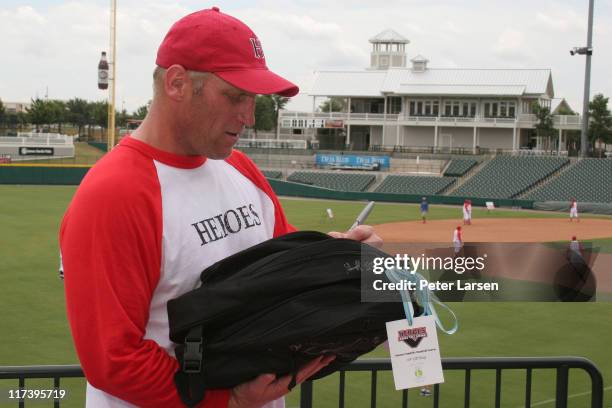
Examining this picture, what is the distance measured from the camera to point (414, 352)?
2441 mm

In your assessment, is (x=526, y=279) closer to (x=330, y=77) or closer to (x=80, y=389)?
(x=80, y=389)

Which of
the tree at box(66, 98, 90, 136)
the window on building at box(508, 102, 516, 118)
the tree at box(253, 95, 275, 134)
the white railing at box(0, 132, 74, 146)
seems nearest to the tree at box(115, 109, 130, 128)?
the tree at box(66, 98, 90, 136)

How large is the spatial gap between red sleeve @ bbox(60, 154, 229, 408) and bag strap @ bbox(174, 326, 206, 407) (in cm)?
3

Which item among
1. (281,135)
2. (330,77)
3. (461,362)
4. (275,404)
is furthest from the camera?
(281,135)

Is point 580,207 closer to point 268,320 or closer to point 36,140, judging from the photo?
point 268,320

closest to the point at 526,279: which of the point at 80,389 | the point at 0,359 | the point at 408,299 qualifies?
the point at 408,299

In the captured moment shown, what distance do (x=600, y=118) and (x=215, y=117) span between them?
69.6 metres

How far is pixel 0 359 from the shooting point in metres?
12.6

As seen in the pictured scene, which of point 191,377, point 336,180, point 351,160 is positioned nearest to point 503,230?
point 336,180

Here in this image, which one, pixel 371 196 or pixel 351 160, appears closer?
pixel 371 196

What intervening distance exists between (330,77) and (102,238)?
76.6 m

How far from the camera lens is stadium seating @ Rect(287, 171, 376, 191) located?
5447cm

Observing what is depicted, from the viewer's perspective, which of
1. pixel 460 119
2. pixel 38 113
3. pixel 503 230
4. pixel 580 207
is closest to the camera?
pixel 503 230

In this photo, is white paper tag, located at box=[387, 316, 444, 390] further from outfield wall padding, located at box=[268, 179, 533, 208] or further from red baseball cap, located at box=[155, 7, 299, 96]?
outfield wall padding, located at box=[268, 179, 533, 208]
